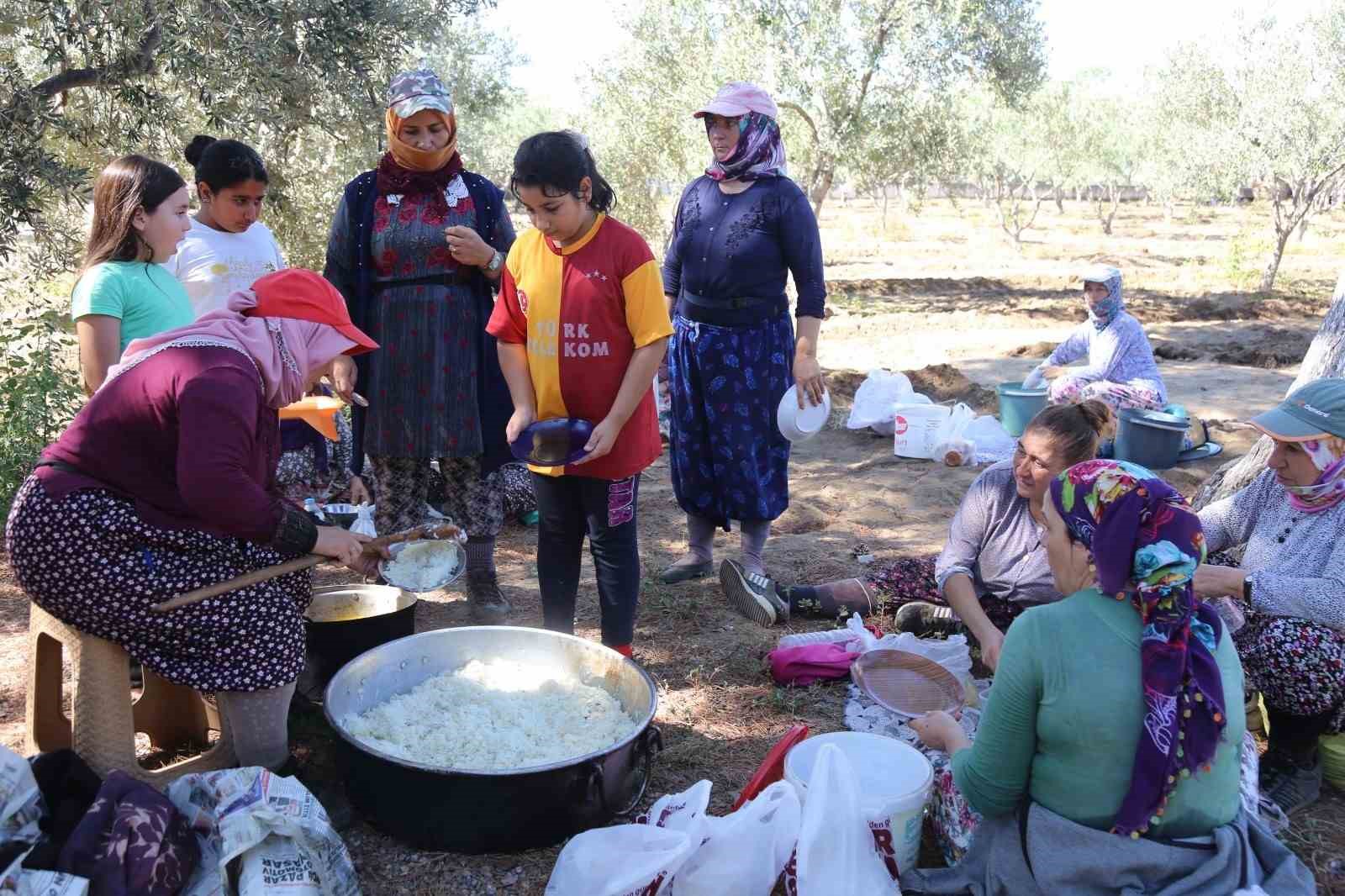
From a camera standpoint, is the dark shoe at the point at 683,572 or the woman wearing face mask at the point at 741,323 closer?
the woman wearing face mask at the point at 741,323

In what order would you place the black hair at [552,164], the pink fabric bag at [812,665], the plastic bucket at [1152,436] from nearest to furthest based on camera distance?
the black hair at [552,164] < the pink fabric bag at [812,665] < the plastic bucket at [1152,436]

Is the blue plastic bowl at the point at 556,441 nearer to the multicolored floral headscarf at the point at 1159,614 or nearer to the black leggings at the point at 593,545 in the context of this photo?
the black leggings at the point at 593,545

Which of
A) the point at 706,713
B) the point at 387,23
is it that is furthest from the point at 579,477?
the point at 387,23

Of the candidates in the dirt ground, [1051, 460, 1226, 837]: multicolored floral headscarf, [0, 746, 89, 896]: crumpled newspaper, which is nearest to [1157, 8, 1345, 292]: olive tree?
the dirt ground

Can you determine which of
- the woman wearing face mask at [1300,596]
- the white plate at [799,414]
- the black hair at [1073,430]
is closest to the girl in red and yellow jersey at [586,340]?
the white plate at [799,414]

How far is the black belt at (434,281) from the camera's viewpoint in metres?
3.21

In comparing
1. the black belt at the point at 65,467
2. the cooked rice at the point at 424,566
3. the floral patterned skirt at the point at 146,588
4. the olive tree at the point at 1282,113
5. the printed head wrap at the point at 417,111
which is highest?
the olive tree at the point at 1282,113

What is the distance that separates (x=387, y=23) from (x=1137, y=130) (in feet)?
91.9

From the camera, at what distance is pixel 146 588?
2102mm

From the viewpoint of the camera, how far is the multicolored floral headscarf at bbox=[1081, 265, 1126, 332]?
5980mm

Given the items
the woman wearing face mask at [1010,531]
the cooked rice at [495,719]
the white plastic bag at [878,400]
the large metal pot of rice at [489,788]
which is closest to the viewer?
the large metal pot of rice at [489,788]

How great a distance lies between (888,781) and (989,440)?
13.3 ft

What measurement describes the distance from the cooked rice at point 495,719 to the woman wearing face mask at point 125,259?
1.20 meters

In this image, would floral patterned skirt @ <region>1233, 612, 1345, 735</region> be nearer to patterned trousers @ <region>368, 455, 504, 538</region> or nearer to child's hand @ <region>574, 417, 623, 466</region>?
child's hand @ <region>574, 417, 623, 466</region>
